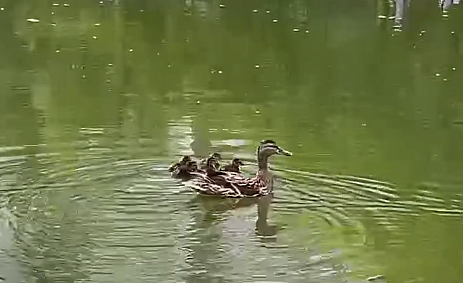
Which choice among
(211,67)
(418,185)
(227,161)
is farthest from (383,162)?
(211,67)

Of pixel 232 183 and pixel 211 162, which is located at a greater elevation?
pixel 211 162

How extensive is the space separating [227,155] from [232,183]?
811 mm

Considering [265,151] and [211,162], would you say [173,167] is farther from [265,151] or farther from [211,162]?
[265,151]

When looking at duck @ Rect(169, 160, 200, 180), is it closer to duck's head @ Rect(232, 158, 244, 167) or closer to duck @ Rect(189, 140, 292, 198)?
duck @ Rect(189, 140, 292, 198)

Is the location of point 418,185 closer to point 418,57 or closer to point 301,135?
point 301,135

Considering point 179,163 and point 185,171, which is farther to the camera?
point 179,163

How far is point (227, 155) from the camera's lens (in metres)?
7.36

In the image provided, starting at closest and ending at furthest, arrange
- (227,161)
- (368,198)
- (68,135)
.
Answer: (368,198), (227,161), (68,135)

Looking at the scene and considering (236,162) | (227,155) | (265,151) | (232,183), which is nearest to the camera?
(232,183)

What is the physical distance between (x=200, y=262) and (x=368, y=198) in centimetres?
156

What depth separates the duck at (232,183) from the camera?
650 centimetres

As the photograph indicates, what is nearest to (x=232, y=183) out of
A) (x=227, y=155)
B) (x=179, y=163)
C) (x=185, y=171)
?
(x=185, y=171)

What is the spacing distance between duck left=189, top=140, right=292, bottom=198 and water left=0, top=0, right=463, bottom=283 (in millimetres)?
80

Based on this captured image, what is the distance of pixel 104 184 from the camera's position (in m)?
6.49
